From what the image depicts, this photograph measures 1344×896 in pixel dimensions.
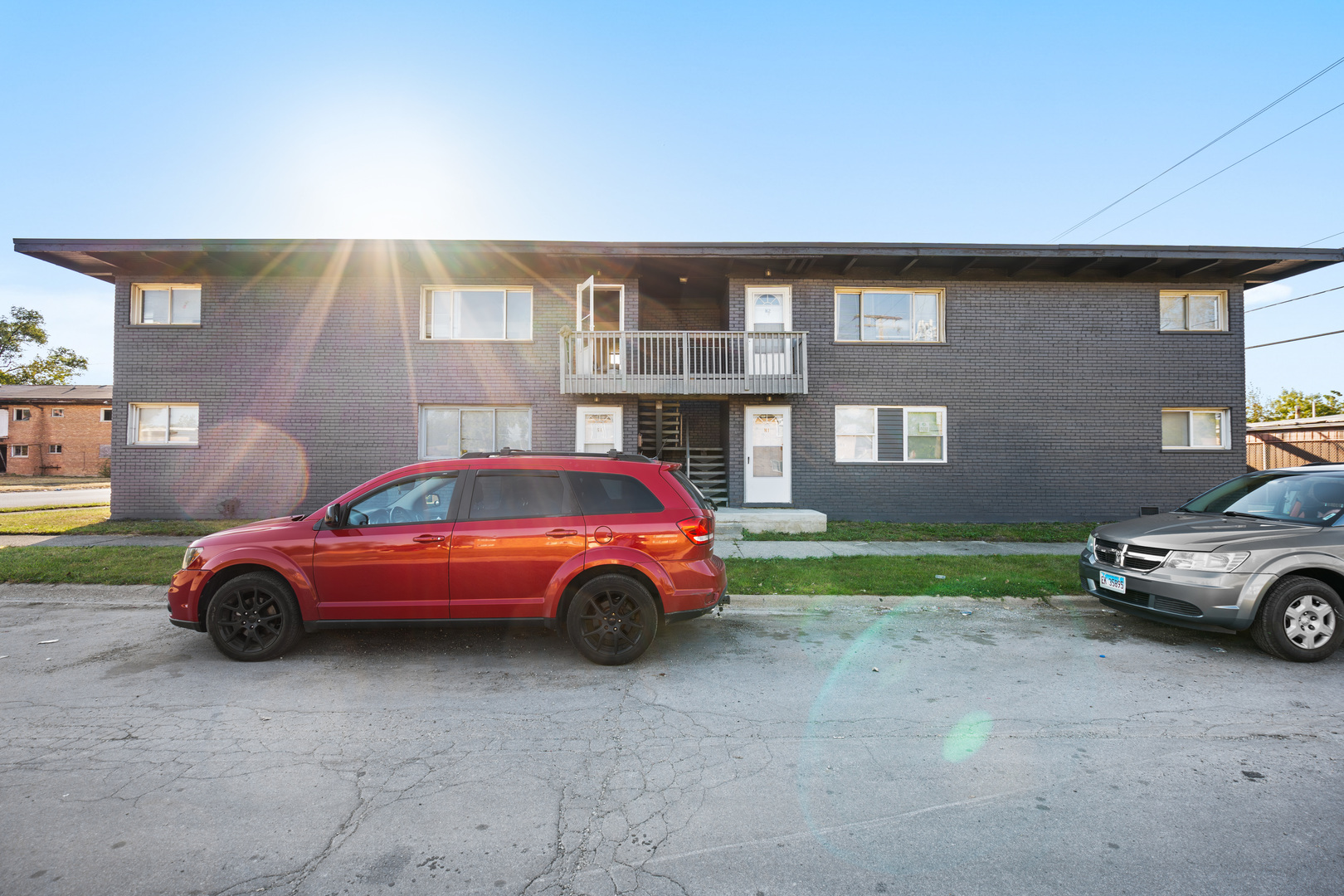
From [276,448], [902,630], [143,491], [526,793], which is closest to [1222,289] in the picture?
[902,630]

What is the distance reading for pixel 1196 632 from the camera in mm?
6180

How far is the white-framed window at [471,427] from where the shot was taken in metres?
14.6

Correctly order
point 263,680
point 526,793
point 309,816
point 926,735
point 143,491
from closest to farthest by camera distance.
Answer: point 309,816 < point 526,793 < point 926,735 < point 263,680 < point 143,491

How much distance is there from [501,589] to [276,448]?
11.7 metres

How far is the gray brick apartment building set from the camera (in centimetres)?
1426

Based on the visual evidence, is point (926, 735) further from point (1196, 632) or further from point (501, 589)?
point (1196, 632)

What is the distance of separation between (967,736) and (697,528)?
238 centimetres

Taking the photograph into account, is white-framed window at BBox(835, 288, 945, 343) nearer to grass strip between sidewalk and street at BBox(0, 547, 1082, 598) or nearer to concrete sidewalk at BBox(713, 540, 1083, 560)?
concrete sidewalk at BBox(713, 540, 1083, 560)

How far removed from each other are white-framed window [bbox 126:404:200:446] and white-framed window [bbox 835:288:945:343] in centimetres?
1472

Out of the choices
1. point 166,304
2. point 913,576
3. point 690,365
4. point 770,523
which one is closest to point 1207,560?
point 913,576

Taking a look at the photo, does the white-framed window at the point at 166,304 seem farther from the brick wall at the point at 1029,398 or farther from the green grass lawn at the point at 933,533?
the green grass lawn at the point at 933,533

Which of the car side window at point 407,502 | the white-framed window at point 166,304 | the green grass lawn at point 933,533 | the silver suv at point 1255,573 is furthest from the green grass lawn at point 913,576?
the white-framed window at point 166,304

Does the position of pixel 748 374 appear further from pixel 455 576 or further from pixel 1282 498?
pixel 455 576

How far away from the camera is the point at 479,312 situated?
14781 millimetres
